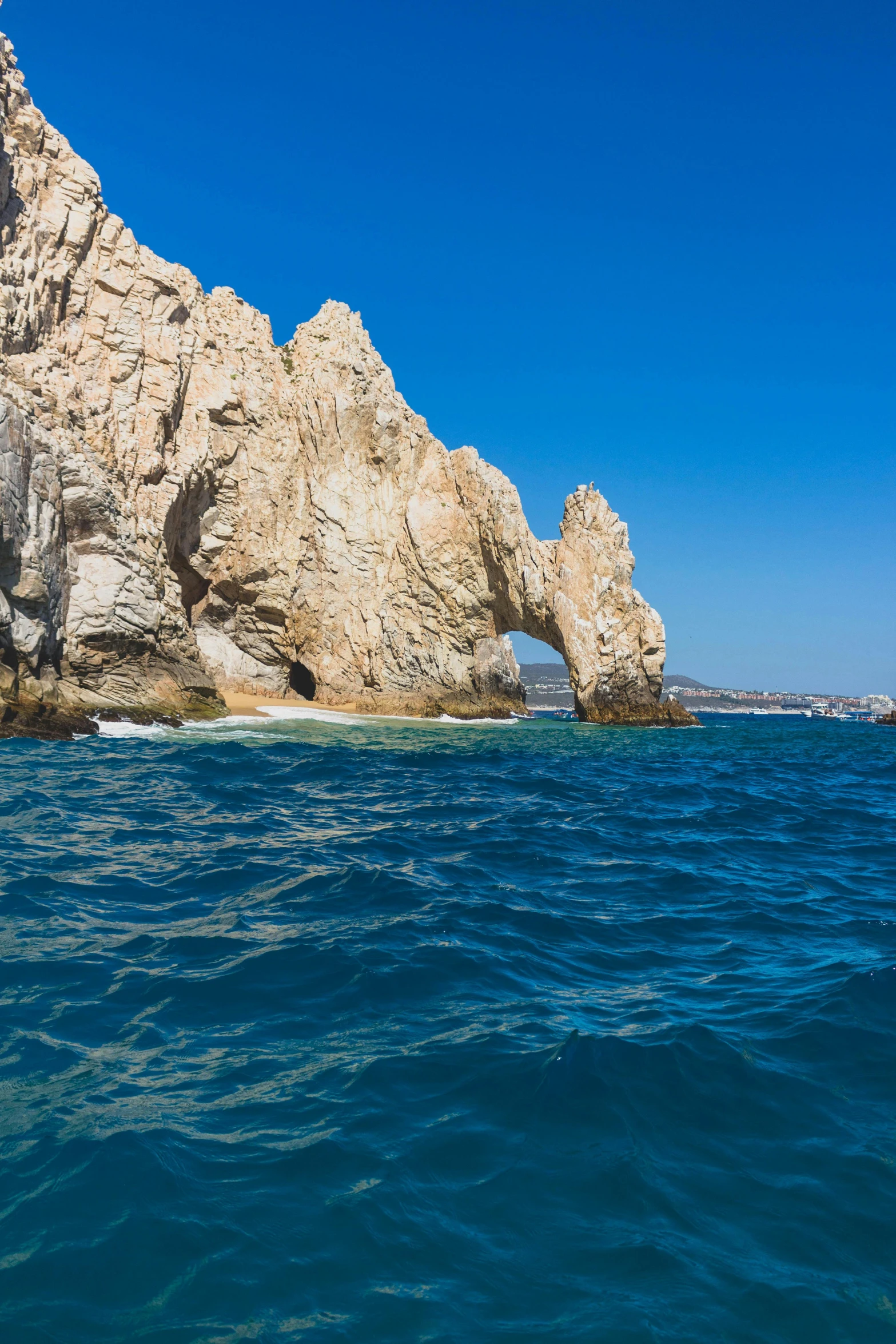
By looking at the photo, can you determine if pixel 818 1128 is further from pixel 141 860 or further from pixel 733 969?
pixel 141 860

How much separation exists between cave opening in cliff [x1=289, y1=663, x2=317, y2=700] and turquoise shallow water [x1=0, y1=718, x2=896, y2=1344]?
144 ft

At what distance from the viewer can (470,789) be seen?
15609 mm

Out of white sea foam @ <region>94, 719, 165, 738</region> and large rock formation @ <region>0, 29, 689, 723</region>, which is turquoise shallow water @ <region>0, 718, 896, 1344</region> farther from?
large rock formation @ <region>0, 29, 689, 723</region>

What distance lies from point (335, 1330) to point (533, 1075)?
1.76 m

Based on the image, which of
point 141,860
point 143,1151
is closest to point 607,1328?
point 143,1151

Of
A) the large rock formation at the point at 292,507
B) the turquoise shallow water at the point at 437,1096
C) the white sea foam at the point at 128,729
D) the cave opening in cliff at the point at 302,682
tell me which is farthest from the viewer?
the cave opening in cliff at the point at 302,682

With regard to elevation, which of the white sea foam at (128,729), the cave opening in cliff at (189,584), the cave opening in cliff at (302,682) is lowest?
the white sea foam at (128,729)

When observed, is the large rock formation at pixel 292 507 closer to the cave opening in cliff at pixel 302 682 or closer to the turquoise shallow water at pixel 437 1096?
the cave opening in cliff at pixel 302 682

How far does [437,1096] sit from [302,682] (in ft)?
166

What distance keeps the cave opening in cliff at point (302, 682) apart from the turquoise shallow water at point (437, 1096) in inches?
1725

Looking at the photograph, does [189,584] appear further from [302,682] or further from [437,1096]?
[437,1096]

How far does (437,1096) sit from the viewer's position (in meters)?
4.07

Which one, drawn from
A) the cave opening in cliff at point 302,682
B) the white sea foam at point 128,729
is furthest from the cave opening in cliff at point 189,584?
the white sea foam at point 128,729

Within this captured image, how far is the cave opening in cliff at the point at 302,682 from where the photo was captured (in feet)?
174
